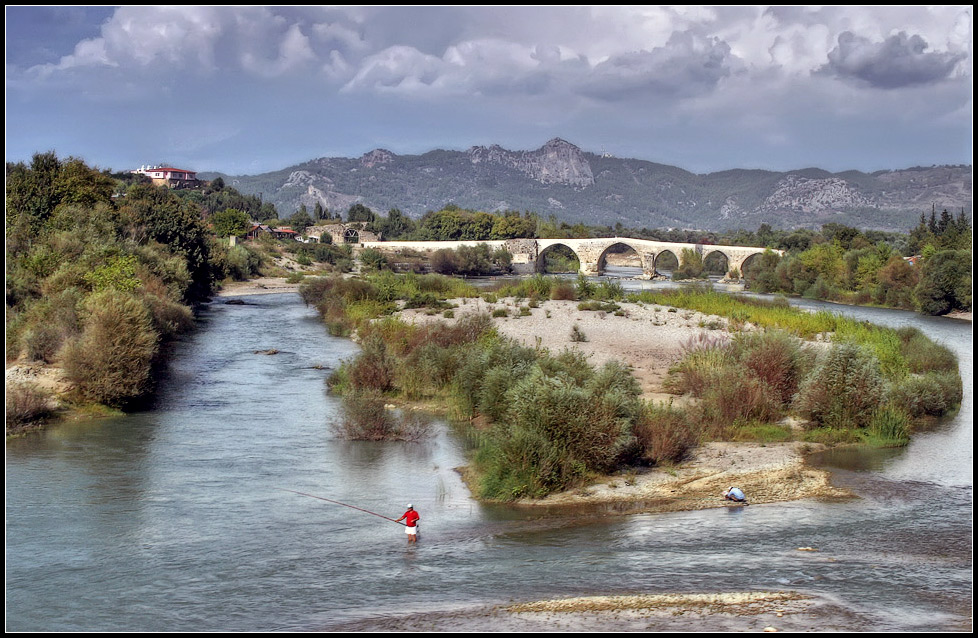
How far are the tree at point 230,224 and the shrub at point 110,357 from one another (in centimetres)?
7716

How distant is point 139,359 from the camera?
79.9ft

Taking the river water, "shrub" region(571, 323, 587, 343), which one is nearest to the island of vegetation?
"shrub" region(571, 323, 587, 343)

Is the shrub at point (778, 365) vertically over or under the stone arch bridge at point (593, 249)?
under

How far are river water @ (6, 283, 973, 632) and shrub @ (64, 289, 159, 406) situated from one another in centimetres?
184

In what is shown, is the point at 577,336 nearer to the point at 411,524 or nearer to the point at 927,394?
the point at 927,394

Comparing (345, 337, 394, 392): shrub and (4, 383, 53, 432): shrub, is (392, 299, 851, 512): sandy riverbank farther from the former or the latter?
(4, 383, 53, 432): shrub

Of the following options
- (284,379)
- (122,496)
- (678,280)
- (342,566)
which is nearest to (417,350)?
(284,379)

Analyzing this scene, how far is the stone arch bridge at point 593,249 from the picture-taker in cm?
10456

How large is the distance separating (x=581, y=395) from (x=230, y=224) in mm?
90618

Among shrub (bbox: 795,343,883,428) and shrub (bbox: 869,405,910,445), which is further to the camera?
shrub (bbox: 795,343,883,428)

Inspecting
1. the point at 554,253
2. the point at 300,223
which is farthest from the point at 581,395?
the point at 300,223

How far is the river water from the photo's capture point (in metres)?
11.6

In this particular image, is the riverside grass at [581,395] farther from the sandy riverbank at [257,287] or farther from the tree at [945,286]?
the sandy riverbank at [257,287]

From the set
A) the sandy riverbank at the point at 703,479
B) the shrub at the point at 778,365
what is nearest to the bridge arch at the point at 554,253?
the sandy riverbank at the point at 703,479
